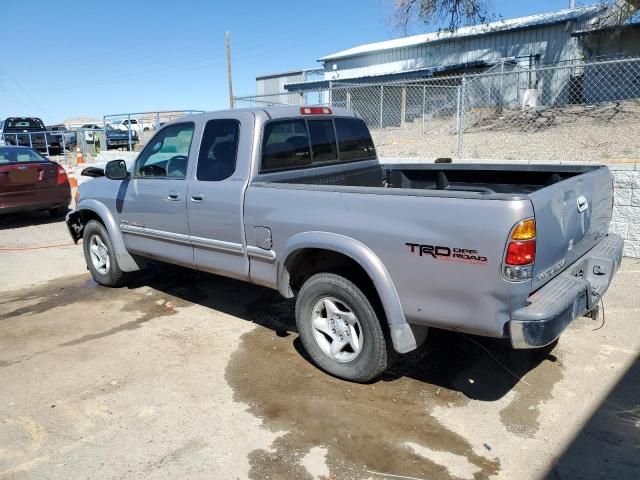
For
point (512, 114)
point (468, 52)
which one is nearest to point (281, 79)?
point (468, 52)

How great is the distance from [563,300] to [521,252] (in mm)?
478

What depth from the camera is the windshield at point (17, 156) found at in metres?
9.82

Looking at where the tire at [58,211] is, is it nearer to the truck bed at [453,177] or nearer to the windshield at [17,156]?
the windshield at [17,156]

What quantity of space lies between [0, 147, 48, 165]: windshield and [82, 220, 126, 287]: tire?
15.6 feet

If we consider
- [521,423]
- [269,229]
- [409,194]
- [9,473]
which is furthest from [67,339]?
[521,423]

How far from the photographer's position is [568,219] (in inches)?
129

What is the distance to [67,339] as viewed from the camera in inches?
186

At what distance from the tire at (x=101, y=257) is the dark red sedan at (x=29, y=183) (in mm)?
4349

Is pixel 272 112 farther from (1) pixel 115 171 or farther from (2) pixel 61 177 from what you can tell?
(2) pixel 61 177

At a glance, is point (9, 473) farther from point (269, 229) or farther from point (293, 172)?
point (293, 172)

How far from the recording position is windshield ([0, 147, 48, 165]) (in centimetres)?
982

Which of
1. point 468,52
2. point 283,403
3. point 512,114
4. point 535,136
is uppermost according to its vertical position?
point 468,52

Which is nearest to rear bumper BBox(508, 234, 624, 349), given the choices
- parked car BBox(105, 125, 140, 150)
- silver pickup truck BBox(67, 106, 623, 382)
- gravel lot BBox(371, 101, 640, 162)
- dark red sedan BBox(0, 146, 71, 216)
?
silver pickup truck BBox(67, 106, 623, 382)

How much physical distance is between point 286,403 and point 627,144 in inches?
425
